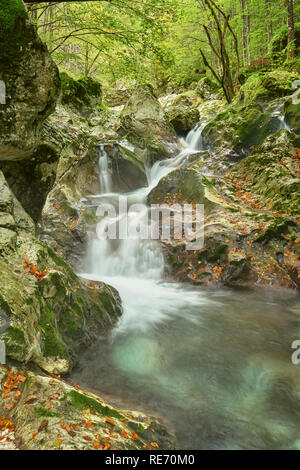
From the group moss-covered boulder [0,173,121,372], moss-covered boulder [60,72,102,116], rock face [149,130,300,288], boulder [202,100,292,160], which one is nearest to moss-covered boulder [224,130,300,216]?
rock face [149,130,300,288]

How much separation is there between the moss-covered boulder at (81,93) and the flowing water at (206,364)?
28.0ft

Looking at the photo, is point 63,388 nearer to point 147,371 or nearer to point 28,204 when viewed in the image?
point 147,371

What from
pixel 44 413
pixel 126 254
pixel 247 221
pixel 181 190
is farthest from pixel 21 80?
pixel 181 190

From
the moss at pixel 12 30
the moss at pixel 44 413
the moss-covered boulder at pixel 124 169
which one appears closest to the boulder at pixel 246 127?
the moss-covered boulder at pixel 124 169

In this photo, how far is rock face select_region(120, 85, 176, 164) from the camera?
13.1 metres

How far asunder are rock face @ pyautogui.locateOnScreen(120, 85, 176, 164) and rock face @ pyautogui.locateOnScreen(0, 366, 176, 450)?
11.4 meters

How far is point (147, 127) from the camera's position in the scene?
14.1 metres

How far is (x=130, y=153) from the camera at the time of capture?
37.6 ft

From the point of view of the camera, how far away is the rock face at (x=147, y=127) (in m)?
13.1

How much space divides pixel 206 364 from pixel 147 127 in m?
12.6

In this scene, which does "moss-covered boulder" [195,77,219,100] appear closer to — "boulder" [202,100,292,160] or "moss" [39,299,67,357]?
"boulder" [202,100,292,160]

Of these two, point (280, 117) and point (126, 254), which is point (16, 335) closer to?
point (126, 254)

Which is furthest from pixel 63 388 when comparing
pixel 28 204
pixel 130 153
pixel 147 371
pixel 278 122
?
pixel 278 122

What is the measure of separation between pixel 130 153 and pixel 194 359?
30.1 feet
